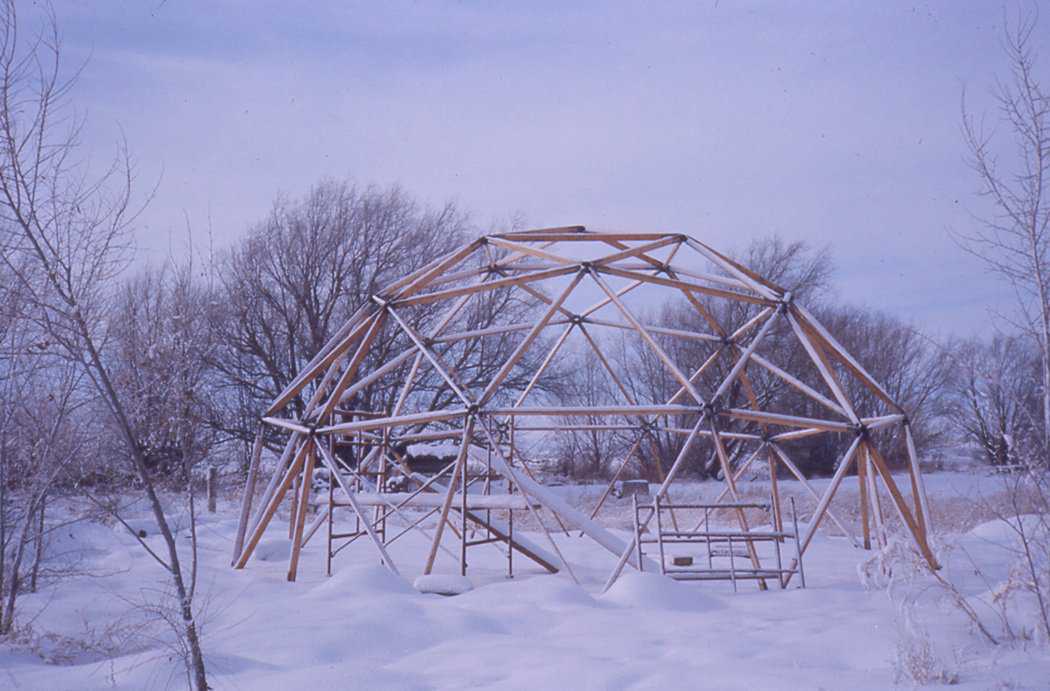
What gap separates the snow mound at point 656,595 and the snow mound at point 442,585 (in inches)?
60.6

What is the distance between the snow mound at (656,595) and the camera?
24.5 feet

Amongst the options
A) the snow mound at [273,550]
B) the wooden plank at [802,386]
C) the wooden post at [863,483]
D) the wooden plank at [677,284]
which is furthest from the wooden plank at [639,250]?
the snow mound at [273,550]

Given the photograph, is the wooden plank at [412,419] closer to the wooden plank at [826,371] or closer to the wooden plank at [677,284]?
the wooden plank at [677,284]

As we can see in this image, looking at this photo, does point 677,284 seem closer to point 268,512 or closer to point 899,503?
point 899,503

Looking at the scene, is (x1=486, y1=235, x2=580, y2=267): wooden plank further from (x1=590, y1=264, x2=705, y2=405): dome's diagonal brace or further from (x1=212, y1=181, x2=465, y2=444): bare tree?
(x1=212, y1=181, x2=465, y2=444): bare tree

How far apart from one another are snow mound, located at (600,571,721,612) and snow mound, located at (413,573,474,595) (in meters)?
1.54

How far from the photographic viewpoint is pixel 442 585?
28.3 feet

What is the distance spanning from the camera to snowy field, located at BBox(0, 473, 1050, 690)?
207 inches

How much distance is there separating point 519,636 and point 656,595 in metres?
1.54

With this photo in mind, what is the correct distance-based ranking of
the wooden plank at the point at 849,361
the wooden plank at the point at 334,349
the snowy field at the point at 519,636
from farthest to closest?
the wooden plank at the point at 334,349, the wooden plank at the point at 849,361, the snowy field at the point at 519,636

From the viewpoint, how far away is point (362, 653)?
6.16 meters

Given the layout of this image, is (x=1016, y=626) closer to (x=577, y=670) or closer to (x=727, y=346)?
(x=577, y=670)

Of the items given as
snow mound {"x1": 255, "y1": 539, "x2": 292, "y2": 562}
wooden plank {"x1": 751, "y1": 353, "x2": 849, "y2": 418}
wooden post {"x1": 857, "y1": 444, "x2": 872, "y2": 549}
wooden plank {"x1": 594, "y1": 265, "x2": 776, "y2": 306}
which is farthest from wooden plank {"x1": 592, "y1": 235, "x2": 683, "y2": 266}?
snow mound {"x1": 255, "y1": 539, "x2": 292, "y2": 562}

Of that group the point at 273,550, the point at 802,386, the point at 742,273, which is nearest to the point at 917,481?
the point at 802,386
